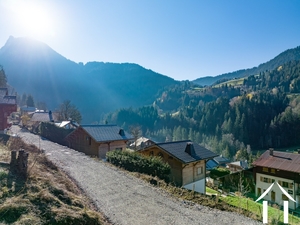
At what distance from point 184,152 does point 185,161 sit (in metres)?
2.02

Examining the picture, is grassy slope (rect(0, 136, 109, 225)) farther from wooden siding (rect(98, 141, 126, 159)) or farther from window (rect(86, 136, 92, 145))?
window (rect(86, 136, 92, 145))

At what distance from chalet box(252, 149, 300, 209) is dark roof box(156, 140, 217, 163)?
17318mm

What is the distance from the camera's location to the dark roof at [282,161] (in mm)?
35062

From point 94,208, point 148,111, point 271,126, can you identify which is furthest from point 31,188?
point 148,111

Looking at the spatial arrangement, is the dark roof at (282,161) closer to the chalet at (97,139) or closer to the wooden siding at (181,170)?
the wooden siding at (181,170)

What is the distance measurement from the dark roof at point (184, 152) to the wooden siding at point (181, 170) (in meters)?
0.54

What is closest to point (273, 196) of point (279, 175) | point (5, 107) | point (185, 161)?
point (279, 175)

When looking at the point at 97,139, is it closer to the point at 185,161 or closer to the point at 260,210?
the point at 185,161

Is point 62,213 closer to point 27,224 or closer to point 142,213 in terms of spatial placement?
point 27,224

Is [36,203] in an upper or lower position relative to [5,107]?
lower

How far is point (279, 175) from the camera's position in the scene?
36562 millimetres

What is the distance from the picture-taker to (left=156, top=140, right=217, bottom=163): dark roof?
22.9 m

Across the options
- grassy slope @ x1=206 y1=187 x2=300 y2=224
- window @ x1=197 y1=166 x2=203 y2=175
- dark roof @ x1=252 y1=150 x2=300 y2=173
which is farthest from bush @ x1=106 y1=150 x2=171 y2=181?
dark roof @ x1=252 y1=150 x2=300 y2=173

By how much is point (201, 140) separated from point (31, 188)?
108 metres
